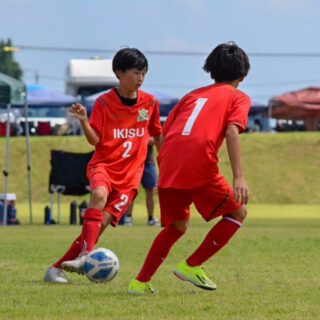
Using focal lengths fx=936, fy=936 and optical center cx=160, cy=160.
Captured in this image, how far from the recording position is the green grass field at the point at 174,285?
5.41 metres

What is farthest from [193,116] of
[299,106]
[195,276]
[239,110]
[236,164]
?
[299,106]

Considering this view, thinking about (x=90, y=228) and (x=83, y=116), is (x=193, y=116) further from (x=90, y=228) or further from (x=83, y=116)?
(x=90, y=228)

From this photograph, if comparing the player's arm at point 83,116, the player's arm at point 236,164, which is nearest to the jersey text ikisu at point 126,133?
the player's arm at point 83,116

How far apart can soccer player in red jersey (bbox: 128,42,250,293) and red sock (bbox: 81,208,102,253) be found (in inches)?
34.6

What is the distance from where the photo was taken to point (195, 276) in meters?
6.31

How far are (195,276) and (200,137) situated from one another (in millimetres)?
968

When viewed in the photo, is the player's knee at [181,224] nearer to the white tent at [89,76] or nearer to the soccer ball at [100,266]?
the soccer ball at [100,266]

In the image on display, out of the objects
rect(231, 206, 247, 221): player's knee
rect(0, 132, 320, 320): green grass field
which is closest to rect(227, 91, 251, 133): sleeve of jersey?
rect(231, 206, 247, 221): player's knee

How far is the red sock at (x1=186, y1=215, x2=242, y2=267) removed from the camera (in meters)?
6.29

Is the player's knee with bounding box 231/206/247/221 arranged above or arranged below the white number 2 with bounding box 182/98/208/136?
below

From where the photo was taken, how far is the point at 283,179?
92.5 ft

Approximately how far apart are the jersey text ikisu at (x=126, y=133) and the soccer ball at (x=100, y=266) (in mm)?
1010

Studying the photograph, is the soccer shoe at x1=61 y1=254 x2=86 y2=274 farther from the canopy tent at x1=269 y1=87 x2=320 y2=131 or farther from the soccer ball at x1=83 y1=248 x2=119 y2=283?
the canopy tent at x1=269 y1=87 x2=320 y2=131

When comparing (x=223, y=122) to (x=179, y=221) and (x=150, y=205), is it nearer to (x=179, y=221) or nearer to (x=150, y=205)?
(x=179, y=221)
